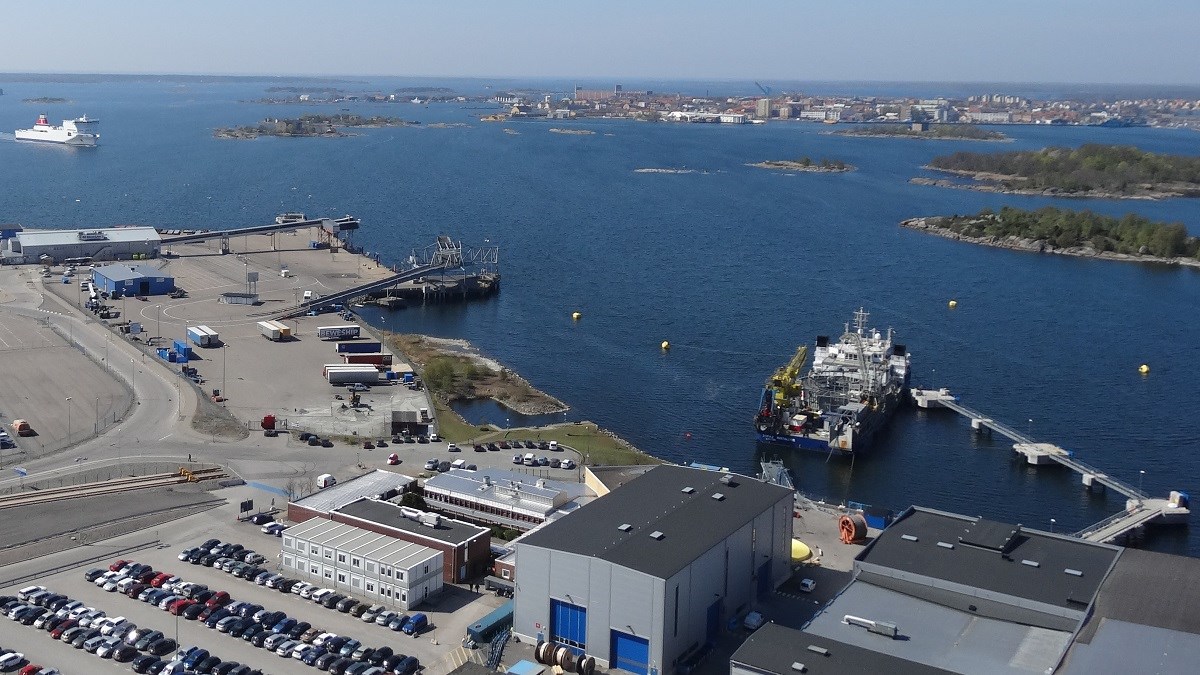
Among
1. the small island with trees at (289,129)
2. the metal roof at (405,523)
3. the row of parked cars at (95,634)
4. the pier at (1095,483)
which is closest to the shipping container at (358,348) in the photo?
the metal roof at (405,523)

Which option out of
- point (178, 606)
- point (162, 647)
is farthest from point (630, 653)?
point (178, 606)

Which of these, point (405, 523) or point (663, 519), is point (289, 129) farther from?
point (663, 519)

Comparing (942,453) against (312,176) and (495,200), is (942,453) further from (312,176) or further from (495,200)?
(312,176)

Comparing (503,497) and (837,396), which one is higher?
(503,497)

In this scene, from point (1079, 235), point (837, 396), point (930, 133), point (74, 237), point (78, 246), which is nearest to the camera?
point (837, 396)

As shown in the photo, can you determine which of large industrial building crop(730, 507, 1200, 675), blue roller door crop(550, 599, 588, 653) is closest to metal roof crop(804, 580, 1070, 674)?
large industrial building crop(730, 507, 1200, 675)

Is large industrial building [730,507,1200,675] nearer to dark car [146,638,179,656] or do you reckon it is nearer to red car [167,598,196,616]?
dark car [146,638,179,656]

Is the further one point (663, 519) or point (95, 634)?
point (663, 519)

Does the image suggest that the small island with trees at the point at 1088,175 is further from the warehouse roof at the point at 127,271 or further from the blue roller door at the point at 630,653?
the blue roller door at the point at 630,653
